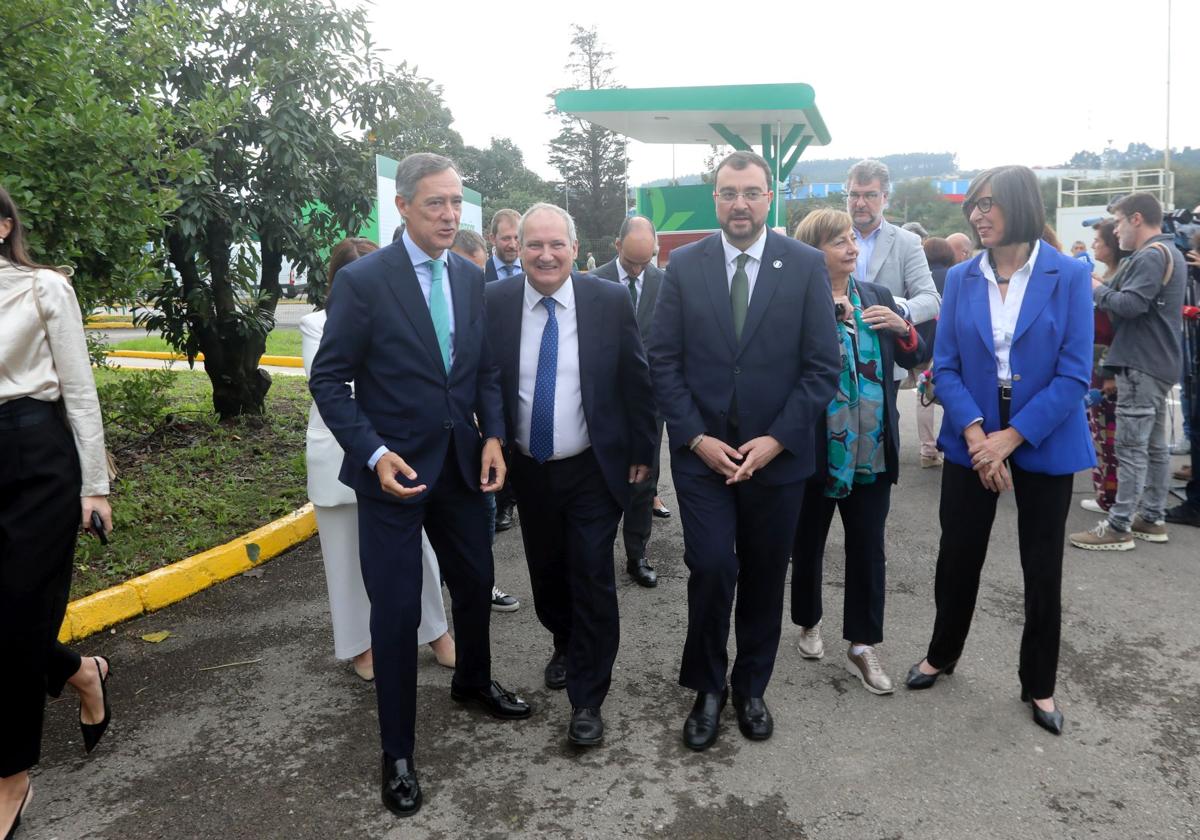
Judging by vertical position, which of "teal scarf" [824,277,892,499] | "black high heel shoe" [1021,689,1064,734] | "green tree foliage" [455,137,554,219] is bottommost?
"black high heel shoe" [1021,689,1064,734]

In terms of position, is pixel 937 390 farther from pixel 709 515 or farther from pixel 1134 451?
pixel 1134 451

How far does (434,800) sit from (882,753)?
160 cm

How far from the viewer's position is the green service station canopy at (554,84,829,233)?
1578 cm

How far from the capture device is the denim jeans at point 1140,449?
5707 millimetres

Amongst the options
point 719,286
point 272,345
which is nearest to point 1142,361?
point 719,286

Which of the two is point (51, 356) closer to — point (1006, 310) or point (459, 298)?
point (459, 298)

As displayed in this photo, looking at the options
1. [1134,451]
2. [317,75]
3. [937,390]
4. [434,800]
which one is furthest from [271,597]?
[1134,451]

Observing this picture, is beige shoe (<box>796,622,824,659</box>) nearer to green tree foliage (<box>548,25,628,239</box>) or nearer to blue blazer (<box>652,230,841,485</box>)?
blue blazer (<box>652,230,841,485</box>)

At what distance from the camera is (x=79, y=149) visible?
496 centimetres

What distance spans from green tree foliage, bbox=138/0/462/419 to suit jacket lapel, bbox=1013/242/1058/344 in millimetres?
5535

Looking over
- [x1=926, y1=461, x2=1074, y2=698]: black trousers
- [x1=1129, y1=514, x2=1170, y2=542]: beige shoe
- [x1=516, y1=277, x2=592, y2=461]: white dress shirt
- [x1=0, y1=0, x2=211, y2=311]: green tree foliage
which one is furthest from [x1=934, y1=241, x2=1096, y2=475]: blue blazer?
[x1=0, y1=0, x2=211, y2=311]: green tree foliage

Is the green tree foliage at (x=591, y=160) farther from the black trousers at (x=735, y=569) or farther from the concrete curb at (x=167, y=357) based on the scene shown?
the black trousers at (x=735, y=569)

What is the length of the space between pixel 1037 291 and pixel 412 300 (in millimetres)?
2337

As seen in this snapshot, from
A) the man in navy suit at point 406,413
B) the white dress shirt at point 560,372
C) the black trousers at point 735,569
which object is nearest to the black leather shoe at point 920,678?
the black trousers at point 735,569
